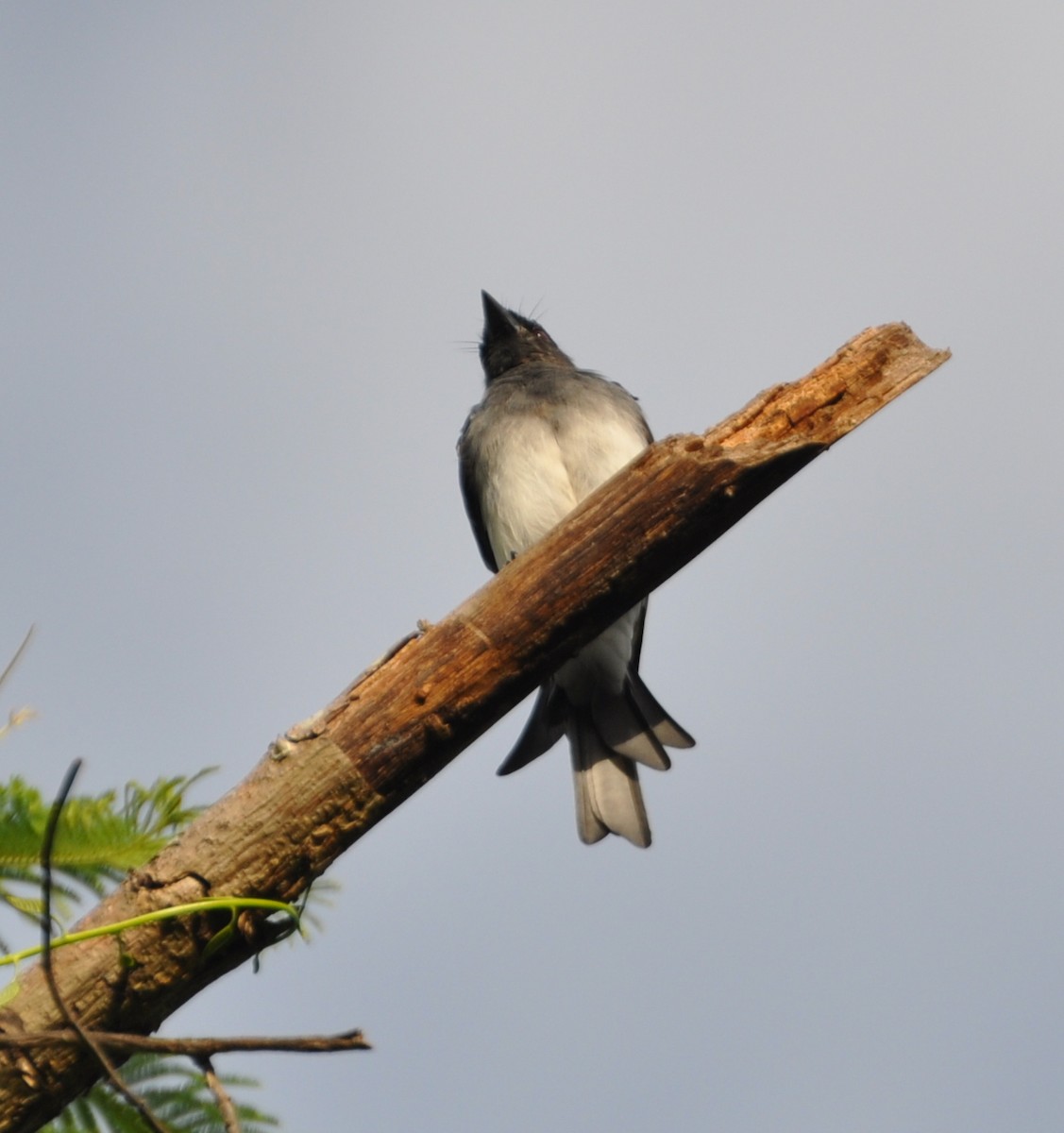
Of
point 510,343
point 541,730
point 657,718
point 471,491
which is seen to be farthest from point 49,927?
point 510,343

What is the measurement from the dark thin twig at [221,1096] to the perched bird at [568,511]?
10.2 ft

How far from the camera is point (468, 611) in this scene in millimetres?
3359

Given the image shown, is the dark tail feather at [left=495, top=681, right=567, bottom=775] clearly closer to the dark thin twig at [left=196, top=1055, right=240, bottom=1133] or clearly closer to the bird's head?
the bird's head

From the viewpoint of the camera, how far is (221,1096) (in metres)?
2.33

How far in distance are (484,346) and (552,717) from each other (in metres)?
3.12

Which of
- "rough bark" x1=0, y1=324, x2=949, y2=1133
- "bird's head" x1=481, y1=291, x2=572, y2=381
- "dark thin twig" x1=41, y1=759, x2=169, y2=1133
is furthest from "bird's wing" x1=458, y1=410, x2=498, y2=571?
"dark thin twig" x1=41, y1=759, x2=169, y2=1133

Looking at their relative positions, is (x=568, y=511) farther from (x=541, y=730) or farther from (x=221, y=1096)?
(x=221, y=1096)

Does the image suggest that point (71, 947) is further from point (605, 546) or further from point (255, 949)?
point (605, 546)

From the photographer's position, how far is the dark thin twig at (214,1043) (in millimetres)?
2188

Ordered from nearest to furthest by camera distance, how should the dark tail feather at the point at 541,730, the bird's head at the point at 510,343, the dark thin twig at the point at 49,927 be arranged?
the dark thin twig at the point at 49,927 < the dark tail feather at the point at 541,730 < the bird's head at the point at 510,343

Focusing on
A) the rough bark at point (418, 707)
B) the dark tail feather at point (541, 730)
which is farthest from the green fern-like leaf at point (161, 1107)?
the dark tail feather at point (541, 730)

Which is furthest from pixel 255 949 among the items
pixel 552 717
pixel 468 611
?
pixel 552 717

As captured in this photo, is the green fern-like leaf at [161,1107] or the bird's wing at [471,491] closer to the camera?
the green fern-like leaf at [161,1107]

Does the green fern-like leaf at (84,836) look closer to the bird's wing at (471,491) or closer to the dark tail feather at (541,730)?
the dark tail feather at (541,730)
